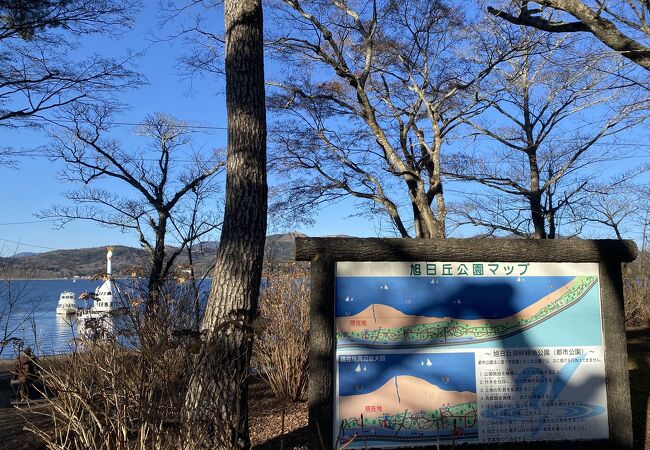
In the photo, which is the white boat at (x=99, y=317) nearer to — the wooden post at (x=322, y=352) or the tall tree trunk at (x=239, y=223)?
the tall tree trunk at (x=239, y=223)

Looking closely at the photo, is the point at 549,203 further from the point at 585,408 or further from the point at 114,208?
A: the point at 114,208

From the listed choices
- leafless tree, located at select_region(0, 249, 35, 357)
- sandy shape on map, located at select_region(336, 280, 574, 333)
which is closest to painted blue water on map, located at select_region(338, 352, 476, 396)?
sandy shape on map, located at select_region(336, 280, 574, 333)

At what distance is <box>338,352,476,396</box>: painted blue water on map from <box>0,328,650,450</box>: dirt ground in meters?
0.72

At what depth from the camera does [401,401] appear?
4055mm

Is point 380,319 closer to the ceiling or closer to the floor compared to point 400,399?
closer to the ceiling

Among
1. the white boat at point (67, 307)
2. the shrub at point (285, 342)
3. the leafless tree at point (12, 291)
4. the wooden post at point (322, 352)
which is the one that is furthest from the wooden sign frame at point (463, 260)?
the leafless tree at point (12, 291)

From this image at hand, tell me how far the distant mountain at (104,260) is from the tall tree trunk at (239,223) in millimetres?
477

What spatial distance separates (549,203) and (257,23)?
1499 cm

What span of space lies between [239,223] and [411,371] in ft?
6.18

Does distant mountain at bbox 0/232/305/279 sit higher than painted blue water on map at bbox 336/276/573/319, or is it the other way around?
distant mountain at bbox 0/232/305/279

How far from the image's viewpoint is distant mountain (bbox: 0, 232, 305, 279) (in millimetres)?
8258

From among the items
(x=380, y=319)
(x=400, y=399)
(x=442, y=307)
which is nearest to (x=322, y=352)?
(x=380, y=319)

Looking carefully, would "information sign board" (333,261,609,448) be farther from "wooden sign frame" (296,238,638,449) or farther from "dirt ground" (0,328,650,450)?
"dirt ground" (0,328,650,450)

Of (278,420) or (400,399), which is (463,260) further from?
(278,420)
